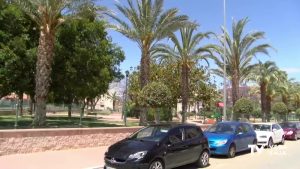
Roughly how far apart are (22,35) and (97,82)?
20.5 feet

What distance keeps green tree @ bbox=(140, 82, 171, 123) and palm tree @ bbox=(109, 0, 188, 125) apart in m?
1.83

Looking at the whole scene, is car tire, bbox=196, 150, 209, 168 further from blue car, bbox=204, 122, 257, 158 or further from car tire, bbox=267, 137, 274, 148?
car tire, bbox=267, 137, 274, 148

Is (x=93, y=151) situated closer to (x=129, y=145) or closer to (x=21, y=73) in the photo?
(x=129, y=145)

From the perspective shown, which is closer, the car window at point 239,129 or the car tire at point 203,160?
the car tire at point 203,160

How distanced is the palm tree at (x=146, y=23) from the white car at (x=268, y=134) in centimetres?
749

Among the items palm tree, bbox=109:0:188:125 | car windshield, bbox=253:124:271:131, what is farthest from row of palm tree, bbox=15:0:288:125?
car windshield, bbox=253:124:271:131

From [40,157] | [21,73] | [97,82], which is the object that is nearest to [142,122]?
[97,82]

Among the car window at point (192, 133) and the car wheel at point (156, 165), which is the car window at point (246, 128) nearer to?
the car window at point (192, 133)

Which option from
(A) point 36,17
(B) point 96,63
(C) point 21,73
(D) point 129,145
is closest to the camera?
(D) point 129,145

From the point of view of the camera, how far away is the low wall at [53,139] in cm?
1541

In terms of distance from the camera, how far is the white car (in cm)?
2339

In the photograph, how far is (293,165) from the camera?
15797 mm

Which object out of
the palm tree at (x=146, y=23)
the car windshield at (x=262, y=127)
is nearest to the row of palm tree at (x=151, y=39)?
the palm tree at (x=146, y=23)

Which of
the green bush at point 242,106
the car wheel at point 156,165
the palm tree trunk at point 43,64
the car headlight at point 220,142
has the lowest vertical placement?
the car wheel at point 156,165
